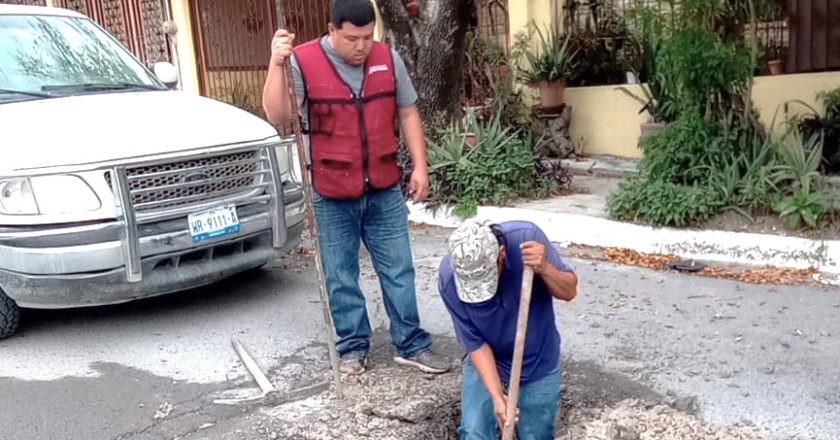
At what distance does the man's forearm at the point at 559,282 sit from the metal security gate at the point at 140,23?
11.1 m

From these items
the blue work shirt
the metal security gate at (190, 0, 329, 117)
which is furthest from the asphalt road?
the metal security gate at (190, 0, 329, 117)

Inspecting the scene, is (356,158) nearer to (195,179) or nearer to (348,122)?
(348,122)

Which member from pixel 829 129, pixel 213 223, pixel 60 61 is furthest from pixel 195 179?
pixel 829 129

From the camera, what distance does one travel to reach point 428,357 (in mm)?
4105

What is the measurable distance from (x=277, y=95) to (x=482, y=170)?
3.57 m

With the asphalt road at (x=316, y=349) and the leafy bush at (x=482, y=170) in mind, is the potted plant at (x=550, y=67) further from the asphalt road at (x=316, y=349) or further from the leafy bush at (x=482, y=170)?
the asphalt road at (x=316, y=349)

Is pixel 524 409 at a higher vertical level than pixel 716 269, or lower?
higher

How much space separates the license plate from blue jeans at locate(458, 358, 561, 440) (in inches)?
85.3

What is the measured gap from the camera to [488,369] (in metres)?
2.99

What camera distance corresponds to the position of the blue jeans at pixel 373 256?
3.99 meters

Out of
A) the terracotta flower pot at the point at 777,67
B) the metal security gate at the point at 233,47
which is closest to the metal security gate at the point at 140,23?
the metal security gate at the point at 233,47

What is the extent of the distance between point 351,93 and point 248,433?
1540mm

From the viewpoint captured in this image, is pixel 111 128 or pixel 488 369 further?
pixel 111 128

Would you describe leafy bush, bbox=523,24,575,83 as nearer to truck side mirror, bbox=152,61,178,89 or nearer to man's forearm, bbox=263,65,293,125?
truck side mirror, bbox=152,61,178,89
